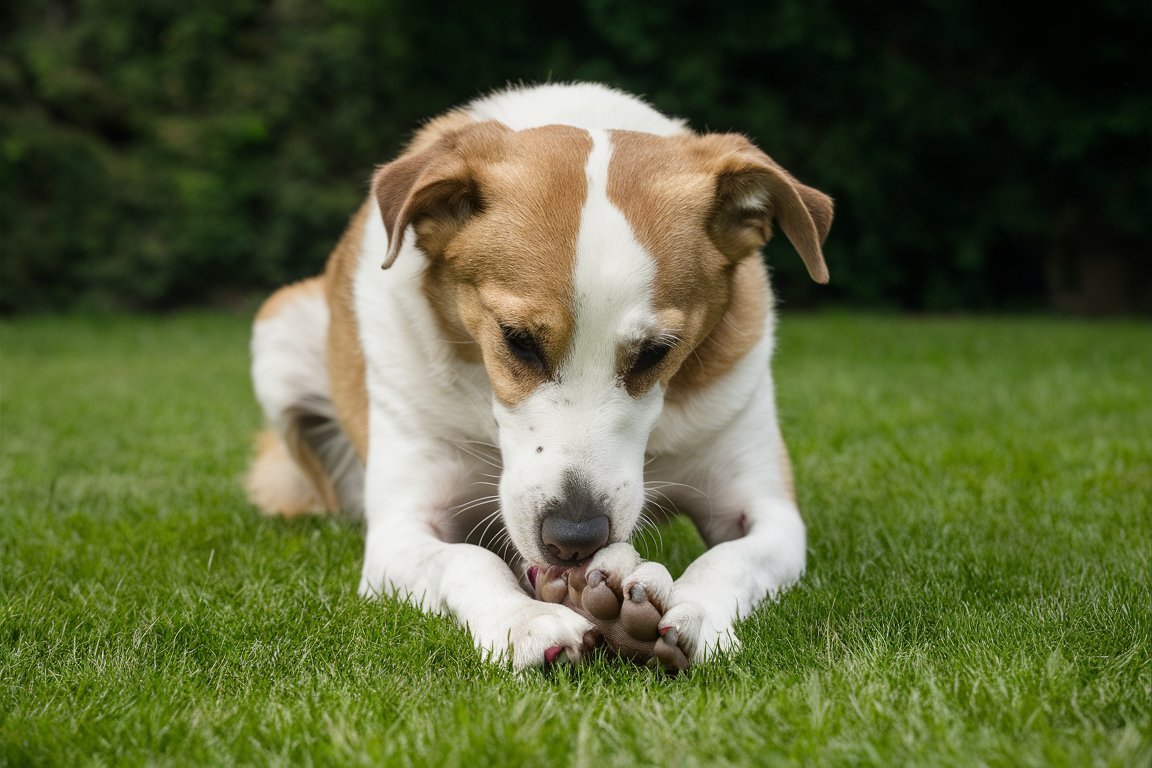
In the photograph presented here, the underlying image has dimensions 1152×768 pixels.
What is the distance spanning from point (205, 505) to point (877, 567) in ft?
8.79

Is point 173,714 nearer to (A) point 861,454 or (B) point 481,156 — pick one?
(B) point 481,156

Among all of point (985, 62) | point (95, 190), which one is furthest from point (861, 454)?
point (95, 190)

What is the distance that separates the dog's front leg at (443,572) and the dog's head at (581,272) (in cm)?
17

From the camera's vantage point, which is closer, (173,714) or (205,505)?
(173,714)

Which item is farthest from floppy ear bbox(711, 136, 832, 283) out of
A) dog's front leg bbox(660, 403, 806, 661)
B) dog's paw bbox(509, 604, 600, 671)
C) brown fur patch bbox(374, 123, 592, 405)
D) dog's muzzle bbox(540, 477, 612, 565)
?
dog's paw bbox(509, 604, 600, 671)

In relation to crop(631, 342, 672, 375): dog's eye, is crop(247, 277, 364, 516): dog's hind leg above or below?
below

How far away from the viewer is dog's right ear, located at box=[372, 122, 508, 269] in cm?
306

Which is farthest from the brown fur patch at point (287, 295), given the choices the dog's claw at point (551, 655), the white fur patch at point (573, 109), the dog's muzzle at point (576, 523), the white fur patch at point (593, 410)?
the dog's claw at point (551, 655)

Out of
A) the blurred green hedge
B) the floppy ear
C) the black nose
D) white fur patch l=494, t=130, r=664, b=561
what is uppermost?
the floppy ear

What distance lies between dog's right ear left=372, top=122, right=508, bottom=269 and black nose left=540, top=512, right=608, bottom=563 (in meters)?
0.83

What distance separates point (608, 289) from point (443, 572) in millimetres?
879

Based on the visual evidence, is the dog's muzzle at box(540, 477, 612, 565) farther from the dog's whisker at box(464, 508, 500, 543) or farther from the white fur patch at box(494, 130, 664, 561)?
the dog's whisker at box(464, 508, 500, 543)

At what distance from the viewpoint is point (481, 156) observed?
320 cm

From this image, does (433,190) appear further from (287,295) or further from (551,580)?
(287,295)
